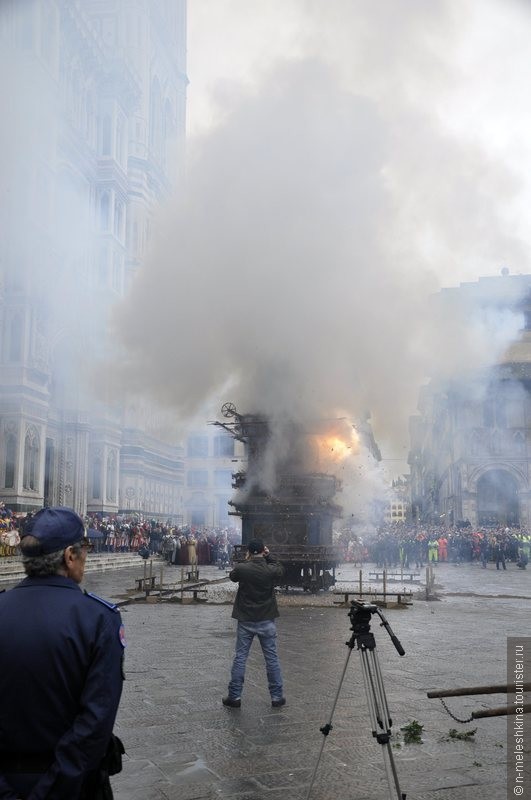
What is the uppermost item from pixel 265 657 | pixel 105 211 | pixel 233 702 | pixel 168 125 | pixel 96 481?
pixel 168 125

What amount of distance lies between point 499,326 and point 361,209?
80.7 ft

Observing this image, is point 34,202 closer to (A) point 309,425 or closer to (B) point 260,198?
(B) point 260,198

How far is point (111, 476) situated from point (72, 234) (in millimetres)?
14712

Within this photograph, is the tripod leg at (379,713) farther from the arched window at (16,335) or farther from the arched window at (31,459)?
the arched window at (16,335)

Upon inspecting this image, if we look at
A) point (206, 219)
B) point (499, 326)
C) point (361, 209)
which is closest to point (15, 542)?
point (206, 219)

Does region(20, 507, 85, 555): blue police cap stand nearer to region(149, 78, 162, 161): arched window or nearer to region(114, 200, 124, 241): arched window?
region(114, 200, 124, 241): arched window

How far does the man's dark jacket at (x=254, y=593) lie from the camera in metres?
6.33

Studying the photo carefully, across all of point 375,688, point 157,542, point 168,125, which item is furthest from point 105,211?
point 375,688

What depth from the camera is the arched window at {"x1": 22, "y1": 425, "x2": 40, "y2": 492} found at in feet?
106

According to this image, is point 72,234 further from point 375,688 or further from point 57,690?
point 57,690

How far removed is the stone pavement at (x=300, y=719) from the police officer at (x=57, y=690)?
230 centimetres

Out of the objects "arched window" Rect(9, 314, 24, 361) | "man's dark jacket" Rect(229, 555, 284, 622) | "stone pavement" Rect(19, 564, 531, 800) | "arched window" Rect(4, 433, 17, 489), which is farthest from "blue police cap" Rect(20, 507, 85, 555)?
"arched window" Rect(9, 314, 24, 361)

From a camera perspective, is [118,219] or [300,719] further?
[118,219]

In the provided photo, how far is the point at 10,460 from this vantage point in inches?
1240
